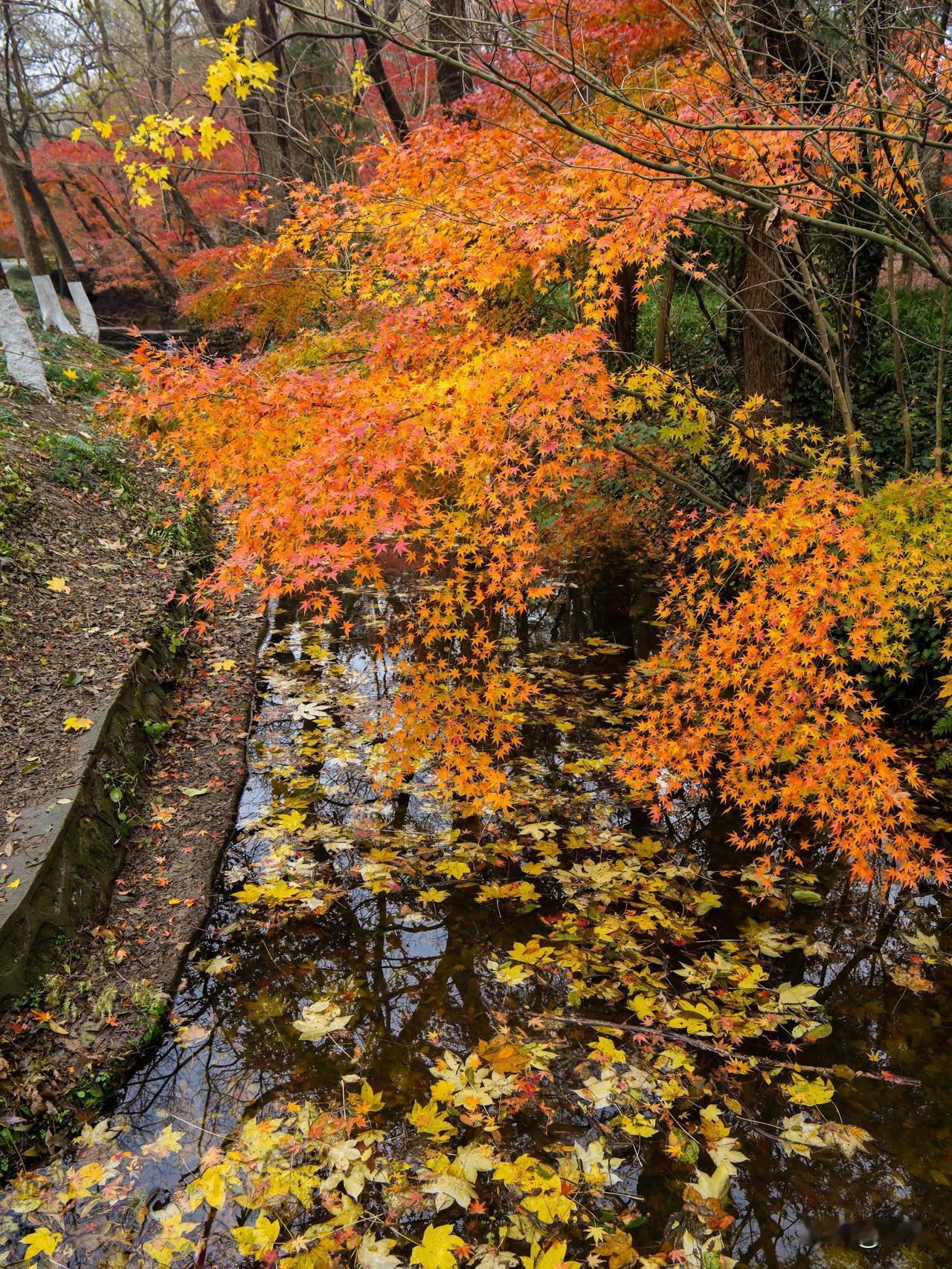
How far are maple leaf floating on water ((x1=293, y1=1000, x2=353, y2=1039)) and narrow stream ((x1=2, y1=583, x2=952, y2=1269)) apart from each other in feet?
0.09

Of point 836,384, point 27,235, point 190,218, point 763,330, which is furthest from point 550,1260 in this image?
point 190,218

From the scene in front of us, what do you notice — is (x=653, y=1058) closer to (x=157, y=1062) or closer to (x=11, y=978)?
(x=157, y=1062)

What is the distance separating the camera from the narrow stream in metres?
3.04

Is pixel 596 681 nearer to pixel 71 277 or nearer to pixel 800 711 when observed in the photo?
pixel 800 711

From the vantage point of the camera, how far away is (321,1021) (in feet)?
12.4

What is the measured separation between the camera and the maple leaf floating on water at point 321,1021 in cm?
372

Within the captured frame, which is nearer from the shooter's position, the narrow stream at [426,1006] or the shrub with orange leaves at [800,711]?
the narrow stream at [426,1006]

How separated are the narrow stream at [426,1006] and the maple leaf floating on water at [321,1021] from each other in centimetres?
3

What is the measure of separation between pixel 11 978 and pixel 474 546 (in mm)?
3469

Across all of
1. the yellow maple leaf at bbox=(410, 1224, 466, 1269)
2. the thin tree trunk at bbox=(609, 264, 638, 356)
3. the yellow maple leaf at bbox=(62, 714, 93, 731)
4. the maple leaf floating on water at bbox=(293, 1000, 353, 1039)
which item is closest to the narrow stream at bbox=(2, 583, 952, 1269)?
the maple leaf floating on water at bbox=(293, 1000, 353, 1039)

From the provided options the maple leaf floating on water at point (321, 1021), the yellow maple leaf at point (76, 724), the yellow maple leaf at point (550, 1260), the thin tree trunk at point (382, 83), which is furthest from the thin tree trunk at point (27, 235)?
the yellow maple leaf at point (550, 1260)

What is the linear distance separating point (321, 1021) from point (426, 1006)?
0.53m

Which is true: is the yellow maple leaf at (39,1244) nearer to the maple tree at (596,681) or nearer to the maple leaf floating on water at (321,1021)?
the maple tree at (596,681)

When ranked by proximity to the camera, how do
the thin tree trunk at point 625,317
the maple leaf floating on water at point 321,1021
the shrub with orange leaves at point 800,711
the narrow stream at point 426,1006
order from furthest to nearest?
the thin tree trunk at point 625,317, the shrub with orange leaves at point 800,711, the maple leaf floating on water at point 321,1021, the narrow stream at point 426,1006
